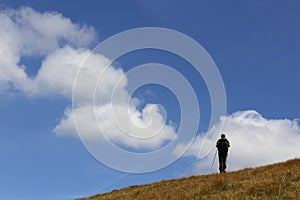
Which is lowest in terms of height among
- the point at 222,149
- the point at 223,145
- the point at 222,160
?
the point at 222,160

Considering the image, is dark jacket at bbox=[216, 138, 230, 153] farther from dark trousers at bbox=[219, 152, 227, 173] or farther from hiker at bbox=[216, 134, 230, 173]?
dark trousers at bbox=[219, 152, 227, 173]

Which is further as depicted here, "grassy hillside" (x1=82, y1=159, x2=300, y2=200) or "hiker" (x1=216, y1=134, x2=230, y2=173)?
"hiker" (x1=216, y1=134, x2=230, y2=173)

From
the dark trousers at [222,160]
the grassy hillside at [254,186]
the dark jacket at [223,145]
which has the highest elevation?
the dark jacket at [223,145]

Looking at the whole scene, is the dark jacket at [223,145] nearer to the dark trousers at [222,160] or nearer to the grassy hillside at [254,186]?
the dark trousers at [222,160]

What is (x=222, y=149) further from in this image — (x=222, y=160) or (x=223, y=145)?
(x=222, y=160)

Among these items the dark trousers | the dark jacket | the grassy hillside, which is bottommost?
the grassy hillside

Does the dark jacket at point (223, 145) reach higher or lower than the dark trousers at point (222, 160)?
higher

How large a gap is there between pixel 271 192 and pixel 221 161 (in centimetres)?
1176

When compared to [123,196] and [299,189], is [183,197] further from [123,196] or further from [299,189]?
[123,196]

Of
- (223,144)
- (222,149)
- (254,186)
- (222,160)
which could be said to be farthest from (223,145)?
(254,186)

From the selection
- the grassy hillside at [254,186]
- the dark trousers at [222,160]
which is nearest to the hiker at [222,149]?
the dark trousers at [222,160]

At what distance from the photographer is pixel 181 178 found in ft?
97.7

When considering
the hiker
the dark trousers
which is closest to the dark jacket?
the hiker

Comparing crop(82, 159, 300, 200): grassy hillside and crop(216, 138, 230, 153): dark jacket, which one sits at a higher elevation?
crop(216, 138, 230, 153): dark jacket
